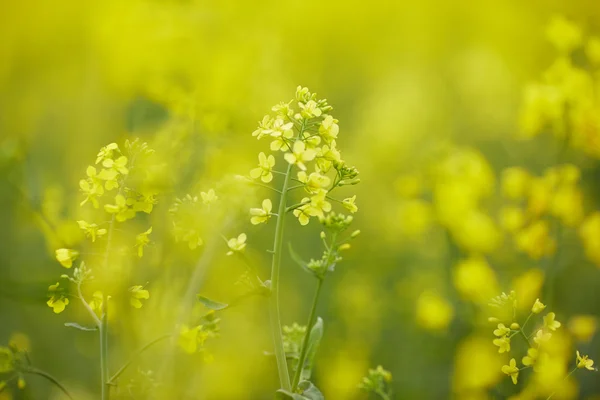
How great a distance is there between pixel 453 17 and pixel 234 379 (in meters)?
1.68

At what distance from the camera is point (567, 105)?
4.47 ft

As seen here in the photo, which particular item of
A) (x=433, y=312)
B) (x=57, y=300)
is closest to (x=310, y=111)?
(x=57, y=300)

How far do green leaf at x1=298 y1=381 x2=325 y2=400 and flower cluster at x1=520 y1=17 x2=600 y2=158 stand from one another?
0.92 m

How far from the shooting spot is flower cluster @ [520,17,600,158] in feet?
4.36

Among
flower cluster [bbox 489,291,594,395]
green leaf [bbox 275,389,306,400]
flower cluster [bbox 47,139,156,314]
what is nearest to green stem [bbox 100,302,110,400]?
flower cluster [bbox 47,139,156,314]

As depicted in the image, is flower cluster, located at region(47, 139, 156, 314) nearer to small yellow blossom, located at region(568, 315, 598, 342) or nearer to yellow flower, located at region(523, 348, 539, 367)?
yellow flower, located at region(523, 348, 539, 367)

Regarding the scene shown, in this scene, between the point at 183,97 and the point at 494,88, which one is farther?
the point at 494,88

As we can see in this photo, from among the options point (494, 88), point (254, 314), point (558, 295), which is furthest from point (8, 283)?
point (494, 88)

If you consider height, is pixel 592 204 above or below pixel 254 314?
above

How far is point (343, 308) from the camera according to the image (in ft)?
5.56

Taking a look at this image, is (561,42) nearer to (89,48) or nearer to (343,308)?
(343,308)

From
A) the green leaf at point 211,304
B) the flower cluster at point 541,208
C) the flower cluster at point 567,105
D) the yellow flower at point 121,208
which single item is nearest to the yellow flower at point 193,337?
the green leaf at point 211,304

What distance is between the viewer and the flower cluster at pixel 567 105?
1.33 meters

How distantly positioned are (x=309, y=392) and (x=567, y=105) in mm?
985
